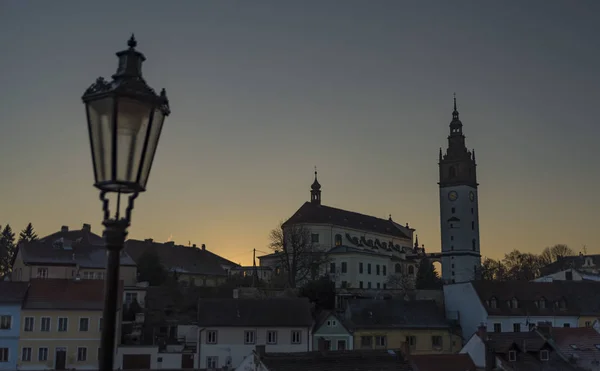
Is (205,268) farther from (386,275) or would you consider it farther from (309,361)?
(309,361)

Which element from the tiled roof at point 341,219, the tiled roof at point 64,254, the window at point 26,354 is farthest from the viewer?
the tiled roof at point 341,219

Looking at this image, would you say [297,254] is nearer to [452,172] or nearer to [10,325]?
[452,172]

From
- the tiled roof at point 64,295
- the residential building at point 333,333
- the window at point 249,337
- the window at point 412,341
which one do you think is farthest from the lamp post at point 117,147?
the window at point 412,341

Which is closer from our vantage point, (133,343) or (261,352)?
(261,352)

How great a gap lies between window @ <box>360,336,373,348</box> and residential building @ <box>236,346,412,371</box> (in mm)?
19751

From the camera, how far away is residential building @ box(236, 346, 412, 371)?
116 ft

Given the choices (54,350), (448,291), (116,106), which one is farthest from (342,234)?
(116,106)

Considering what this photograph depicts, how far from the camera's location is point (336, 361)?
119 ft

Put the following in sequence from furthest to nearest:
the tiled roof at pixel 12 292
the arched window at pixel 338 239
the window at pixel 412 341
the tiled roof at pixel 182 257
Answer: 1. the arched window at pixel 338 239
2. the tiled roof at pixel 182 257
3. the window at pixel 412 341
4. the tiled roof at pixel 12 292

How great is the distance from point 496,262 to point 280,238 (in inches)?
2391

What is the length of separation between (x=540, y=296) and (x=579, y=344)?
20.5 metres

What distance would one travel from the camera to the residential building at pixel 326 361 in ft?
116

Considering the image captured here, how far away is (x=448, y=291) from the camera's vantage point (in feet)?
226

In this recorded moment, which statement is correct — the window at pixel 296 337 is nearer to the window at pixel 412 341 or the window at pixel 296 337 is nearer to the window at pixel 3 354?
the window at pixel 412 341
